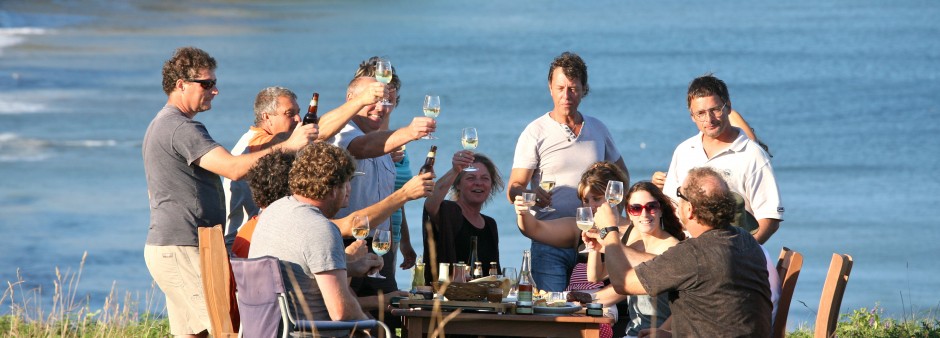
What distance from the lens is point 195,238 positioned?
541 centimetres

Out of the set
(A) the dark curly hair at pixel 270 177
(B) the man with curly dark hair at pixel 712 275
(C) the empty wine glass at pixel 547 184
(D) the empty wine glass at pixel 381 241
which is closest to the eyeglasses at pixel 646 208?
(B) the man with curly dark hair at pixel 712 275

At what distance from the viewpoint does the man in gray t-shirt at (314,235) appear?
456 centimetres

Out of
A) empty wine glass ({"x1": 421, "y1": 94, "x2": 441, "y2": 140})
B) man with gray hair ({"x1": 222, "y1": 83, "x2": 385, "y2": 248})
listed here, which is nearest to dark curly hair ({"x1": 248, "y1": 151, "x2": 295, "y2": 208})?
man with gray hair ({"x1": 222, "y1": 83, "x2": 385, "y2": 248})

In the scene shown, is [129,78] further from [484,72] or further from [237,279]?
[237,279]

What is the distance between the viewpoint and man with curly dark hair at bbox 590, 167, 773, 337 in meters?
4.48

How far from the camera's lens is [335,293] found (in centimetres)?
456

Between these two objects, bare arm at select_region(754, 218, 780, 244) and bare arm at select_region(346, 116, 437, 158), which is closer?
bare arm at select_region(346, 116, 437, 158)

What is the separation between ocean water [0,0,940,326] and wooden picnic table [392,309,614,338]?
21.5ft

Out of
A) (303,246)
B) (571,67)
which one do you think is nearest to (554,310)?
(303,246)

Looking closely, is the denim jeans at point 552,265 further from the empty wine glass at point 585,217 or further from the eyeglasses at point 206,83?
the eyeglasses at point 206,83

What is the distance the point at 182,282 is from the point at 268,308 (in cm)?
100

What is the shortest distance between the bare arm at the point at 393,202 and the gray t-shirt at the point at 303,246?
709mm

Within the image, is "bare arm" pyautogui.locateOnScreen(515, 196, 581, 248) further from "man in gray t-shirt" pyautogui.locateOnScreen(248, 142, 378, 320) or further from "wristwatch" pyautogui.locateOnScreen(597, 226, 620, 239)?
"man in gray t-shirt" pyautogui.locateOnScreen(248, 142, 378, 320)

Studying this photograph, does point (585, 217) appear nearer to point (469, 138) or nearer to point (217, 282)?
point (469, 138)
